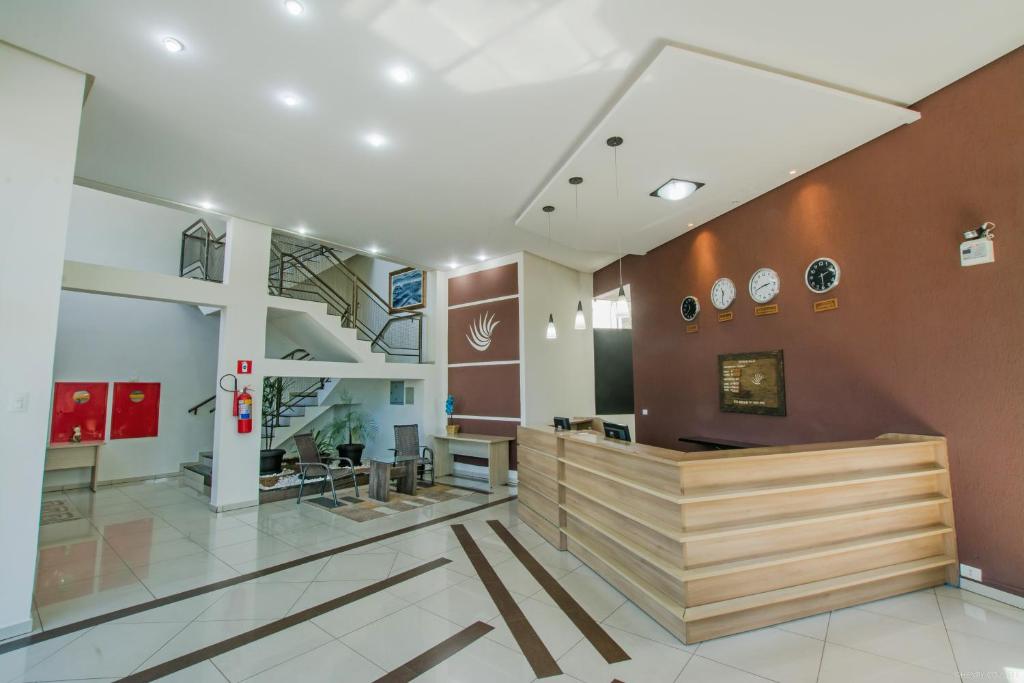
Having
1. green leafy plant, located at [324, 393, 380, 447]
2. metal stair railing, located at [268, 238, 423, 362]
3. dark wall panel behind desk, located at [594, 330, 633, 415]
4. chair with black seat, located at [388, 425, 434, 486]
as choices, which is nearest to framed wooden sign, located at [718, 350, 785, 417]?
dark wall panel behind desk, located at [594, 330, 633, 415]

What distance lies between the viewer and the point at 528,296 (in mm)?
7719

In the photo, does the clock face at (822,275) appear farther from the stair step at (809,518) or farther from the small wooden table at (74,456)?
the small wooden table at (74,456)

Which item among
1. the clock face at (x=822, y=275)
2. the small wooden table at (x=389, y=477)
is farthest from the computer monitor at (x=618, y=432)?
the small wooden table at (x=389, y=477)

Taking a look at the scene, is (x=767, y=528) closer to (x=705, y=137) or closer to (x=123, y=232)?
(x=705, y=137)

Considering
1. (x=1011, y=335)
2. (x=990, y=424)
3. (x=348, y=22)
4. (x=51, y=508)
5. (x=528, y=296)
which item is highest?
(x=348, y=22)

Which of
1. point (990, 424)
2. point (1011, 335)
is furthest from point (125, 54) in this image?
point (990, 424)

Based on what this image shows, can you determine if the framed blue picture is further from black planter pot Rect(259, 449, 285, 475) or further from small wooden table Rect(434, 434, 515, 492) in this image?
black planter pot Rect(259, 449, 285, 475)

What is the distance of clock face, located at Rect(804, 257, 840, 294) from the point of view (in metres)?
4.32

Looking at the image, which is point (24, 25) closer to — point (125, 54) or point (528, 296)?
point (125, 54)

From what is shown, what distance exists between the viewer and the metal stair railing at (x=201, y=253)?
733 centimetres

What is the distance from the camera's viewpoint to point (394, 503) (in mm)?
6191

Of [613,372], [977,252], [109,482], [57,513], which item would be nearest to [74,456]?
[109,482]

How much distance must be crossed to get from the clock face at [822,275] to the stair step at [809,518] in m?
2.02

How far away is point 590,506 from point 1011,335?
11.1 ft
